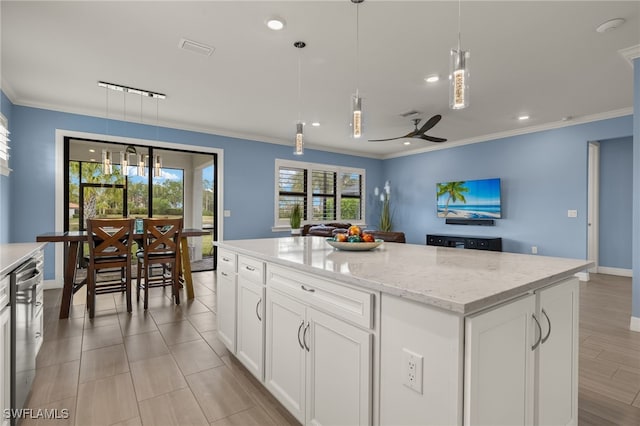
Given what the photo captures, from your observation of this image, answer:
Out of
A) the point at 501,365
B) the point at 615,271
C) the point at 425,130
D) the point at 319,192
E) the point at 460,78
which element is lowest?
the point at 615,271

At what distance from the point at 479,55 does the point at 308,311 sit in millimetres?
2786

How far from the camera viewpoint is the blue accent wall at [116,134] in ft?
13.6

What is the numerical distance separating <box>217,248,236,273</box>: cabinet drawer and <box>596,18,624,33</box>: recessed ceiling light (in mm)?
3227

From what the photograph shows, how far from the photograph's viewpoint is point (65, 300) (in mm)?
3217

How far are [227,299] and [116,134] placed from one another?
150 inches

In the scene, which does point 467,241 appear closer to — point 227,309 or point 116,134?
point 227,309

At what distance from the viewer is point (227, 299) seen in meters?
2.38

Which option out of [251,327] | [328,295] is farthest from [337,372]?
[251,327]

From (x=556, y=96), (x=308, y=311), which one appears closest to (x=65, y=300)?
(x=308, y=311)

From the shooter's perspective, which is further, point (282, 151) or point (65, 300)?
point (282, 151)

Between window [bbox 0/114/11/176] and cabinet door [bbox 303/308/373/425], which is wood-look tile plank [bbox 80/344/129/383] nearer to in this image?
cabinet door [bbox 303/308/373/425]

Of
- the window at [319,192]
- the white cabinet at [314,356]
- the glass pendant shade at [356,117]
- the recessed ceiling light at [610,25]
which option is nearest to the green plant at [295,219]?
the window at [319,192]

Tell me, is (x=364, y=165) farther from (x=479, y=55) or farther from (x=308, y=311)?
(x=308, y=311)

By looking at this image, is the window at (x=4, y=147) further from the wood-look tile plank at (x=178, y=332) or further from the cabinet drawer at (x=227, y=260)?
the cabinet drawer at (x=227, y=260)
